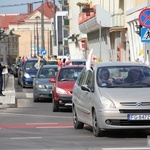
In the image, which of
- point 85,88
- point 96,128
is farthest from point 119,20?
point 96,128

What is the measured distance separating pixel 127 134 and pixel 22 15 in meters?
159

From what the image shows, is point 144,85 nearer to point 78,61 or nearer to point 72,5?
point 78,61

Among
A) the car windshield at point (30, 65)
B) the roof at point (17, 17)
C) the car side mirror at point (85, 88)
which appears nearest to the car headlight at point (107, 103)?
the car side mirror at point (85, 88)

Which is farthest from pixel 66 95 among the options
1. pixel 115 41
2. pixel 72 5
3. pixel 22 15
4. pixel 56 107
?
pixel 22 15

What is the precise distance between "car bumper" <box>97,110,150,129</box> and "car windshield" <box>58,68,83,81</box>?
9363 millimetres

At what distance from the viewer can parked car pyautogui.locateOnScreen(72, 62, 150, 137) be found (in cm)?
1291

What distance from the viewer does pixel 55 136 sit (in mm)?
13977

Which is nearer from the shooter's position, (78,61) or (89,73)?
(89,73)

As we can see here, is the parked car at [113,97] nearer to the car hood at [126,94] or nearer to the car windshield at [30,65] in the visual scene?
the car hood at [126,94]

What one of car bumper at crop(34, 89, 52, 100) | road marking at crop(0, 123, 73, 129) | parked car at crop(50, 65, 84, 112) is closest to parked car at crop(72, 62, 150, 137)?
road marking at crop(0, 123, 73, 129)

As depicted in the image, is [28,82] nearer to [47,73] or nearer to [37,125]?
[47,73]

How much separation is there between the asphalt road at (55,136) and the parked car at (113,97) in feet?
1.06

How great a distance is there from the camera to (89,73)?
14.9 m

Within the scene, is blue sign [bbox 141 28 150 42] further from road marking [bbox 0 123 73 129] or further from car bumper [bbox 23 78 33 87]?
car bumper [bbox 23 78 33 87]
